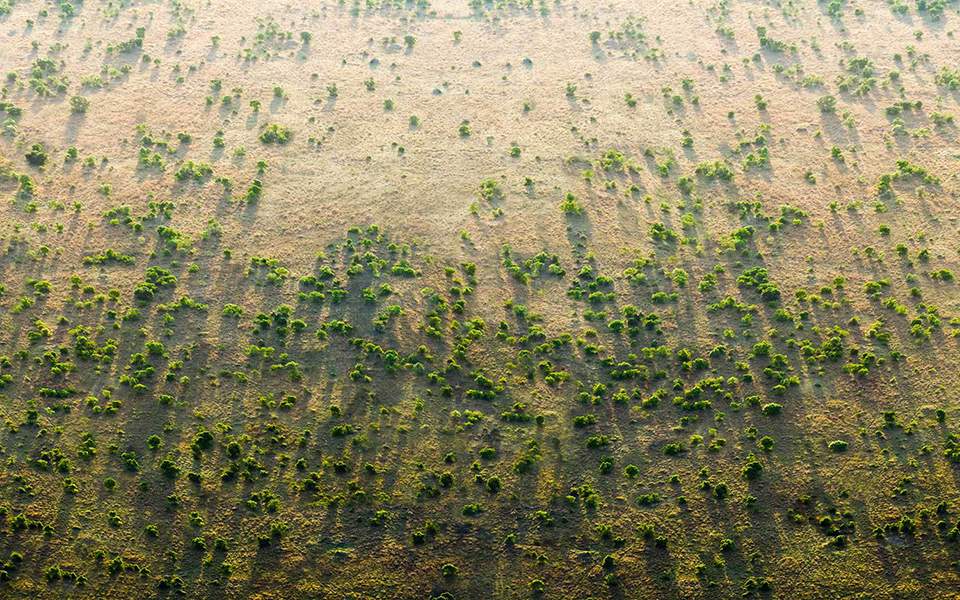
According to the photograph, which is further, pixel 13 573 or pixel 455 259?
pixel 455 259

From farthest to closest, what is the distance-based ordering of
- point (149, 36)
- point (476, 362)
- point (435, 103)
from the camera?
point (149, 36) < point (435, 103) < point (476, 362)

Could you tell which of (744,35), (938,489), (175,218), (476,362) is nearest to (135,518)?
(476,362)

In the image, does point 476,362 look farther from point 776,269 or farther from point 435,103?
point 435,103

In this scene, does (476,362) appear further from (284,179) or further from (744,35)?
(744,35)

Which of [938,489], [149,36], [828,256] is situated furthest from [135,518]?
[149,36]

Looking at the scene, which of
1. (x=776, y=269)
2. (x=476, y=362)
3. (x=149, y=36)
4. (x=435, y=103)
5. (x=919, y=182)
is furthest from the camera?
(x=149, y=36)

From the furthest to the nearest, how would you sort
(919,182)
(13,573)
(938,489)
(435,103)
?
(435,103), (919,182), (938,489), (13,573)
